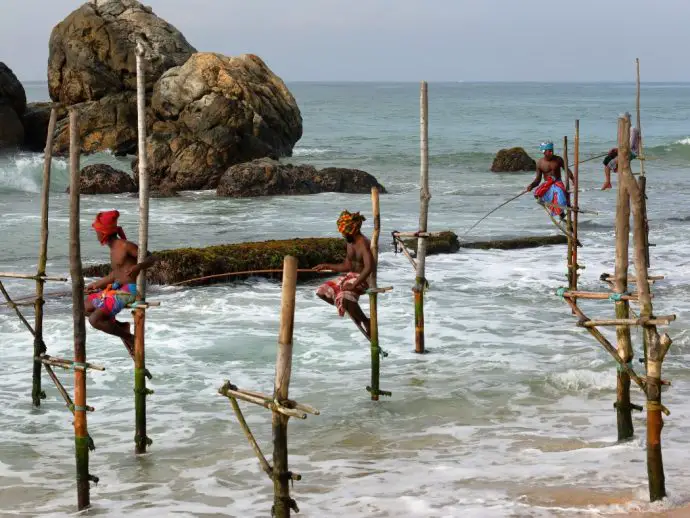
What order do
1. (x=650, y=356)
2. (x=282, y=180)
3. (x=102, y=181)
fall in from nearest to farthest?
(x=650, y=356) → (x=282, y=180) → (x=102, y=181)

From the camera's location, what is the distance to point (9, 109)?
4066cm

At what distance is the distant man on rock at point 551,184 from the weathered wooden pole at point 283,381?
29.8 ft

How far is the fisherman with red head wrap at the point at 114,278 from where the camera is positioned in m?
9.22

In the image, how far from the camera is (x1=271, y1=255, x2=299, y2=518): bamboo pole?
280 inches

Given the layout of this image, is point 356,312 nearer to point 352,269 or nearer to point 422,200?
point 352,269

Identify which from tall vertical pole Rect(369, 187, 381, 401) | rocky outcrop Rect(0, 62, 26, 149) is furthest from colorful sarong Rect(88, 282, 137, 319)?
rocky outcrop Rect(0, 62, 26, 149)

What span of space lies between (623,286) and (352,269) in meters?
2.93

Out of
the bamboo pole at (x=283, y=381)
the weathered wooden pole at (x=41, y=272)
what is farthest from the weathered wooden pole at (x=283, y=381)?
the weathered wooden pole at (x=41, y=272)

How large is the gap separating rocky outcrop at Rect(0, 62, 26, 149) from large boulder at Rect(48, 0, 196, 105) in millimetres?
2312

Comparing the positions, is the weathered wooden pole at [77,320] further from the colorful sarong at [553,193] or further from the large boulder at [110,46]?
the large boulder at [110,46]

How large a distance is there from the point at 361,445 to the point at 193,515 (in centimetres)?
214

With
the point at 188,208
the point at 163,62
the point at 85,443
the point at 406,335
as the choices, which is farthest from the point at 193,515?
the point at 163,62

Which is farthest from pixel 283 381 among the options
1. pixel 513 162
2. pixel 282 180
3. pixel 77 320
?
pixel 513 162

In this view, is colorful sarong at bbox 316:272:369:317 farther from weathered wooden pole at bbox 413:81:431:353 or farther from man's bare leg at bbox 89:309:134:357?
man's bare leg at bbox 89:309:134:357
